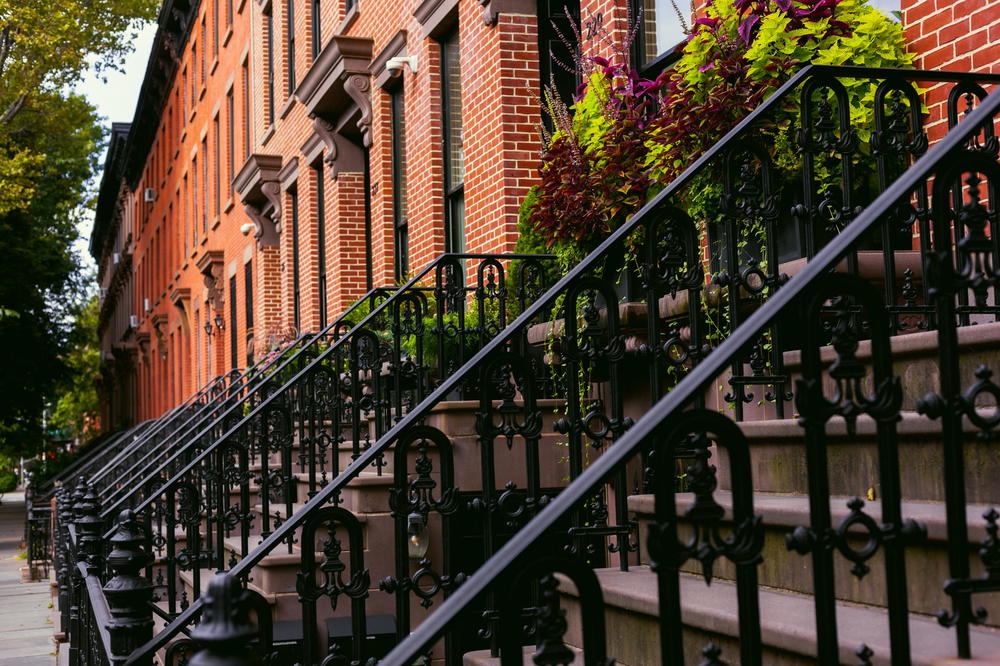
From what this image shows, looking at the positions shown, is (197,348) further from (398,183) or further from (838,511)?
(838,511)

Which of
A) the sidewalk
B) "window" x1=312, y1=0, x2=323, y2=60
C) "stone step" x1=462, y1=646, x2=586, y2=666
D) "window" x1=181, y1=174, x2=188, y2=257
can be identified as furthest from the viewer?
"window" x1=181, y1=174, x2=188, y2=257

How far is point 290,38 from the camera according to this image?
17.6 m

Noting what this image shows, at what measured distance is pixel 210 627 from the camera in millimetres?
2295

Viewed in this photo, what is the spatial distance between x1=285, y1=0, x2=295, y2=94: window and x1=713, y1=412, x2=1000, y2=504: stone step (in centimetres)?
1397

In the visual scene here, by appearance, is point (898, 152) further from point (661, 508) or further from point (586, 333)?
point (661, 508)

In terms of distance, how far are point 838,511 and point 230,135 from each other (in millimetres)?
20572

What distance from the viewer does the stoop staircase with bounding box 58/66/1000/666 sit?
2.55 m

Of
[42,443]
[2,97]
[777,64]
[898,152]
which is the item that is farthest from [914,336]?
[42,443]

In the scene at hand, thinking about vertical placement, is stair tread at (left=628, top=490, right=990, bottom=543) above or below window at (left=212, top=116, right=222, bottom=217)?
below

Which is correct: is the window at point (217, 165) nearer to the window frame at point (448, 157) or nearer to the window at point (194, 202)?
the window at point (194, 202)

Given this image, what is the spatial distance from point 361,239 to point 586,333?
376 inches

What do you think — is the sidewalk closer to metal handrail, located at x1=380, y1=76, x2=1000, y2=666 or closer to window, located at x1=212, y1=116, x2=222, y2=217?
metal handrail, located at x1=380, y1=76, x2=1000, y2=666

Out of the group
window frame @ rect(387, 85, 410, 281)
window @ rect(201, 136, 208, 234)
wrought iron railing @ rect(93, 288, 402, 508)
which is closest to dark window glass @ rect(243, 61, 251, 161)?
window @ rect(201, 136, 208, 234)

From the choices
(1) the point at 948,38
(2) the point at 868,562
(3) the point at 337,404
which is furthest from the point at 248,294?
(2) the point at 868,562
